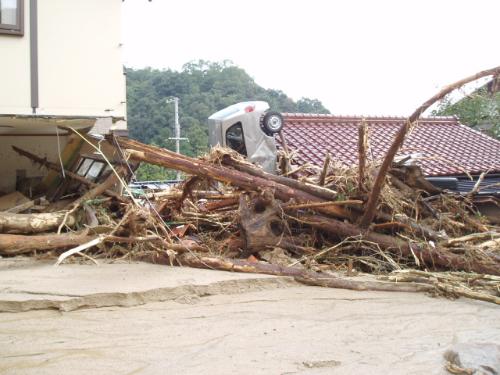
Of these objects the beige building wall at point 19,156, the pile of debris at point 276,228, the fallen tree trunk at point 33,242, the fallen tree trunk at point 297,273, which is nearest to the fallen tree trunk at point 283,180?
the pile of debris at point 276,228

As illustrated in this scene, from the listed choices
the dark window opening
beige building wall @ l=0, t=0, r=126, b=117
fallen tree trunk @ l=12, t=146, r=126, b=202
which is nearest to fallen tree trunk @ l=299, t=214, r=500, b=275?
fallen tree trunk @ l=12, t=146, r=126, b=202

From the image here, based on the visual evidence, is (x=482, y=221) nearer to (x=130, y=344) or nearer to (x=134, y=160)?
(x=134, y=160)

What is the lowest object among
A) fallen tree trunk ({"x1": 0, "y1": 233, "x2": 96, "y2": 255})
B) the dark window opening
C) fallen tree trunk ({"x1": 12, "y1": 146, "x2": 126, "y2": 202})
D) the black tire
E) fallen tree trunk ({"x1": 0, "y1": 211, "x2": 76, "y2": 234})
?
fallen tree trunk ({"x1": 0, "y1": 233, "x2": 96, "y2": 255})

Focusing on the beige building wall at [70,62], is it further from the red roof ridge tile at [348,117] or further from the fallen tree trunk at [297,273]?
the red roof ridge tile at [348,117]

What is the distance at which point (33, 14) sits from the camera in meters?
8.86

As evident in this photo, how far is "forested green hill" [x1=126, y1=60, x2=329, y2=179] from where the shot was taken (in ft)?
94.5

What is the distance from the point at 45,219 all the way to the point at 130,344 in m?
3.65

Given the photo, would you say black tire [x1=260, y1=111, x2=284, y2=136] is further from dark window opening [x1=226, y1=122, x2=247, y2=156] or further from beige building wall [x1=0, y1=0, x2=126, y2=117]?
beige building wall [x1=0, y1=0, x2=126, y2=117]

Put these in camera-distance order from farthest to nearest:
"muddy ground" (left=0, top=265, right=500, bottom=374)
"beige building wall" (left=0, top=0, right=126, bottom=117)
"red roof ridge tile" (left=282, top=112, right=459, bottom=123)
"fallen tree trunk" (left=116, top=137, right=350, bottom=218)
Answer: "red roof ridge tile" (left=282, top=112, right=459, bottom=123)
"beige building wall" (left=0, top=0, right=126, bottom=117)
"fallen tree trunk" (left=116, top=137, right=350, bottom=218)
"muddy ground" (left=0, top=265, right=500, bottom=374)

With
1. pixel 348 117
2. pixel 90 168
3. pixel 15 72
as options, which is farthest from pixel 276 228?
pixel 348 117

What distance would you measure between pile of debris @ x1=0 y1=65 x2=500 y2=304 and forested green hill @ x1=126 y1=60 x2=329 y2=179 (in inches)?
759

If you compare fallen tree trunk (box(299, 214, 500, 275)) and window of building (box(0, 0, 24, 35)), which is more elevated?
window of building (box(0, 0, 24, 35))

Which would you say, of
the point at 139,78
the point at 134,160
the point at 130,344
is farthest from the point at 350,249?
the point at 139,78

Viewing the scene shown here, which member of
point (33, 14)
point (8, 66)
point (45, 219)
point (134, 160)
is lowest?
point (45, 219)
